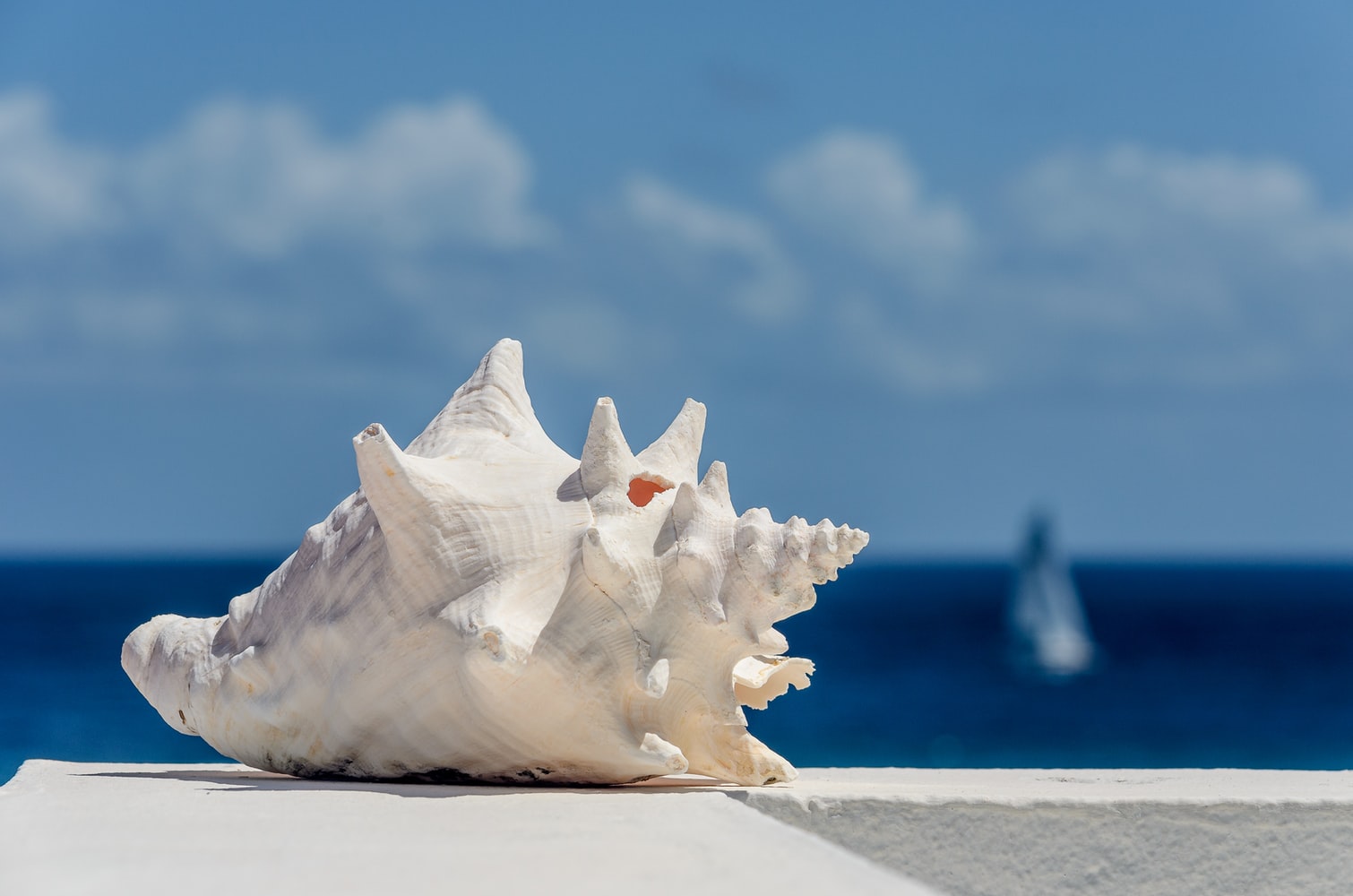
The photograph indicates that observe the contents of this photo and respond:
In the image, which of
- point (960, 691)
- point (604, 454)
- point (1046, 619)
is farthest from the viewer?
point (1046, 619)

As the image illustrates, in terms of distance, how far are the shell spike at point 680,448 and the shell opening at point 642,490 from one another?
0.20ft

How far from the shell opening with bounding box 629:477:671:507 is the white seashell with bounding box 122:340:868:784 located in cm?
5

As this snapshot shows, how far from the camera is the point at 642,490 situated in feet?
16.4

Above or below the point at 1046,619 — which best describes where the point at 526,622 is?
below

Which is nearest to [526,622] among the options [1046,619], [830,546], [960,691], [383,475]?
[383,475]

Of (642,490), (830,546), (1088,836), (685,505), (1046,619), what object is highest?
(1046,619)

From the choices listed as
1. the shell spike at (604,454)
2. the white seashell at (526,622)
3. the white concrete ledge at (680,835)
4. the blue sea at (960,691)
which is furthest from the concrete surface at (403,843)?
the blue sea at (960,691)

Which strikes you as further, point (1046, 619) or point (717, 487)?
point (1046, 619)

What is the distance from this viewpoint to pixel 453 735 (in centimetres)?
450

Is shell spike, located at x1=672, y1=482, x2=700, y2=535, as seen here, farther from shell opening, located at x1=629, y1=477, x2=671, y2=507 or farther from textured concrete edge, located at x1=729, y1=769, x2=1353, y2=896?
textured concrete edge, located at x1=729, y1=769, x2=1353, y2=896

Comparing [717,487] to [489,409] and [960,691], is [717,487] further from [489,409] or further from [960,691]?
[960,691]

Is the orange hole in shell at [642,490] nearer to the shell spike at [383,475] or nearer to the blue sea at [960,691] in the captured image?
the shell spike at [383,475]

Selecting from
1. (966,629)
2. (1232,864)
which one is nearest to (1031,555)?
(966,629)

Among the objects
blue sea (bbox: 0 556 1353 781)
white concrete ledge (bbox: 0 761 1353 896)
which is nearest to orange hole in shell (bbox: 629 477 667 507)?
→ white concrete ledge (bbox: 0 761 1353 896)
